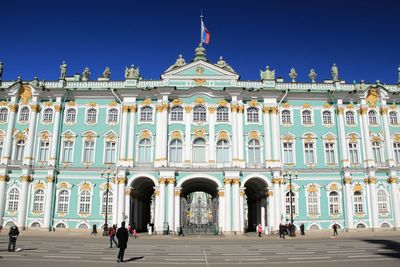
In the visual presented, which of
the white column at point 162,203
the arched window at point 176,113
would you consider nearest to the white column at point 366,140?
the arched window at point 176,113

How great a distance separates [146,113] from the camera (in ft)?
148

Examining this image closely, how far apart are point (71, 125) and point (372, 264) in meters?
38.5

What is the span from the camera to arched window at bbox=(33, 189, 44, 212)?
139 feet

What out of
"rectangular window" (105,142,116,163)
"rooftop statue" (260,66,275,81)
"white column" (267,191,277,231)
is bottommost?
"white column" (267,191,277,231)

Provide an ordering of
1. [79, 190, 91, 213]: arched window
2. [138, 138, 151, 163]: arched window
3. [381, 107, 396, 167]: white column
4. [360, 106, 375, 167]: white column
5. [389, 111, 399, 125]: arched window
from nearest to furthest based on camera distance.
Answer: [79, 190, 91, 213]: arched window → [138, 138, 151, 163]: arched window → [360, 106, 375, 167]: white column → [381, 107, 396, 167]: white column → [389, 111, 399, 125]: arched window

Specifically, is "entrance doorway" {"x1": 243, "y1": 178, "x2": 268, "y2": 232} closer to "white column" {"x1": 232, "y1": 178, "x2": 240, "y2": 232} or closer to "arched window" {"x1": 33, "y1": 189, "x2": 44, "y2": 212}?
"white column" {"x1": 232, "y1": 178, "x2": 240, "y2": 232}

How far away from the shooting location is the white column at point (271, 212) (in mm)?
41100

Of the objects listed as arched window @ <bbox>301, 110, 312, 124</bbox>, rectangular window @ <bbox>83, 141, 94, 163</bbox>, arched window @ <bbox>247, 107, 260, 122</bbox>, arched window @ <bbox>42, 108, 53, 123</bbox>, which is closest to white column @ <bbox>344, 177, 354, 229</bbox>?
arched window @ <bbox>301, 110, 312, 124</bbox>

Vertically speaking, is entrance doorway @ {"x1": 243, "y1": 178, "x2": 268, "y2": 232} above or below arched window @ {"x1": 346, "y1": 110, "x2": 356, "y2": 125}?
below

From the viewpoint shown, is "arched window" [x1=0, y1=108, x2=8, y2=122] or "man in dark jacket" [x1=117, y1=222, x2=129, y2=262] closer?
"man in dark jacket" [x1=117, y1=222, x2=129, y2=262]

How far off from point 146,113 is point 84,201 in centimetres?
1289

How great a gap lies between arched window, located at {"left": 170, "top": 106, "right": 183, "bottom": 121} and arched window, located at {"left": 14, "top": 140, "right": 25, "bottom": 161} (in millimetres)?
18756

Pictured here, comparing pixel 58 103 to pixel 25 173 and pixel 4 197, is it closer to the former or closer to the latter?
pixel 25 173

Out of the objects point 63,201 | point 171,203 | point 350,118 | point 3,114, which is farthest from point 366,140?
point 3,114
